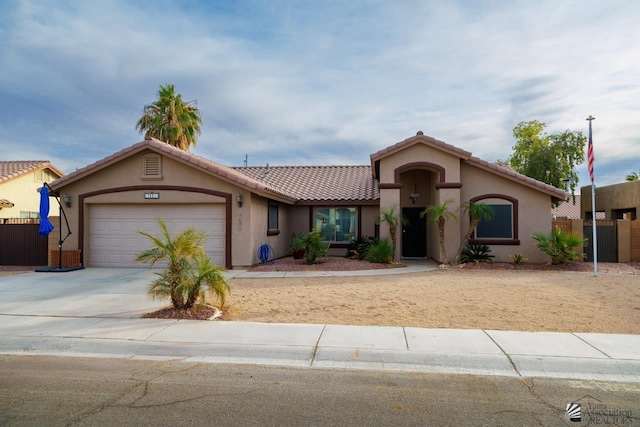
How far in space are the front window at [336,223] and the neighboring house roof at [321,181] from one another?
0.77m

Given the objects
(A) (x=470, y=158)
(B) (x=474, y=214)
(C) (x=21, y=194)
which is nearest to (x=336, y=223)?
(B) (x=474, y=214)

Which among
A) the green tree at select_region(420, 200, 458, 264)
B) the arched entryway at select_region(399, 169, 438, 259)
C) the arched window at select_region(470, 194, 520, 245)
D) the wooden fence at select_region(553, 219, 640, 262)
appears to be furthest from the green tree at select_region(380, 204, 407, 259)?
the wooden fence at select_region(553, 219, 640, 262)

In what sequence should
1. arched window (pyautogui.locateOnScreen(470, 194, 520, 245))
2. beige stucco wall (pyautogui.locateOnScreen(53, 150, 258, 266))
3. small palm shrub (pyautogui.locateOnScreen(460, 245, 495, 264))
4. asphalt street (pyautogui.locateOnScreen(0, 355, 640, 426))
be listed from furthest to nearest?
arched window (pyautogui.locateOnScreen(470, 194, 520, 245)), small palm shrub (pyautogui.locateOnScreen(460, 245, 495, 264)), beige stucco wall (pyautogui.locateOnScreen(53, 150, 258, 266)), asphalt street (pyautogui.locateOnScreen(0, 355, 640, 426))

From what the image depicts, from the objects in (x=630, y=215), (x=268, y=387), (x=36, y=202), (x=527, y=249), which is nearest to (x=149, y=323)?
(x=268, y=387)

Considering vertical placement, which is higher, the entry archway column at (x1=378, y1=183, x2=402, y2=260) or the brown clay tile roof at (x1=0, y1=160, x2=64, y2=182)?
the brown clay tile roof at (x1=0, y1=160, x2=64, y2=182)

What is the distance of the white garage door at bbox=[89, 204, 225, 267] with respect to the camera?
49.6ft

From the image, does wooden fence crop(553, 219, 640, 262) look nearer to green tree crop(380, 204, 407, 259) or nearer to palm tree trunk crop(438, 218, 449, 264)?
palm tree trunk crop(438, 218, 449, 264)

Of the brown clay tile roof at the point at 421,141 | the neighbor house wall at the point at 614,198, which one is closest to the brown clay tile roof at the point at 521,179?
the brown clay tile roof at the point at 421,141

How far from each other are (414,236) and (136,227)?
40.0 ft

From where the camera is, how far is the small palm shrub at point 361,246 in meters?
17.6

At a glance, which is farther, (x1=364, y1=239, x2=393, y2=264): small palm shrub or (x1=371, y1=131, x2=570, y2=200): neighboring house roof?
(x1=371, y1=131, x2=570, y2=200): neighboring house roof

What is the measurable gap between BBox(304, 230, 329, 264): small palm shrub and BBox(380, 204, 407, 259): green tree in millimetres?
2726

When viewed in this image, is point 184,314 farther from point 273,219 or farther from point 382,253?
point 273,219

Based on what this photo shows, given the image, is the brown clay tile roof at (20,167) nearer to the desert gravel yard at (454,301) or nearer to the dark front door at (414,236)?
the desert gravel yard at (454,301)
